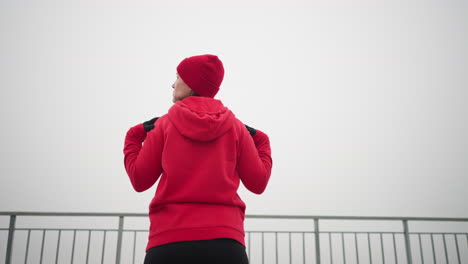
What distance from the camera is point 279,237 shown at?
389 centimetres

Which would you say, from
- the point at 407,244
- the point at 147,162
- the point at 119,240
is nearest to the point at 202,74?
the point at 147,162

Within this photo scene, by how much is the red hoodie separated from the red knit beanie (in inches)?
3.3

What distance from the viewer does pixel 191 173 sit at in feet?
2.57

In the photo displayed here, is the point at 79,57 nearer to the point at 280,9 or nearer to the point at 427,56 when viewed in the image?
the point at 427,56

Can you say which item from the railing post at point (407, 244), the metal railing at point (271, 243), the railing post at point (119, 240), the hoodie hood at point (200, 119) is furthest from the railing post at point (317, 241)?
the hoodie hood at point (200, 119)

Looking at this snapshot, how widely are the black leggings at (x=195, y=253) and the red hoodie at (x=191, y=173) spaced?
0.05 feet

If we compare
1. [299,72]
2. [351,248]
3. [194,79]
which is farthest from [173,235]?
[299,72]

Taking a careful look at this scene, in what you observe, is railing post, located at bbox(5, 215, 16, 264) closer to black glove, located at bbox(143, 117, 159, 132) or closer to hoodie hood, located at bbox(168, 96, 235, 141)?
black glove, located at bbox(143, 117, 159, 132)

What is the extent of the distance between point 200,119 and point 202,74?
0.21 meters

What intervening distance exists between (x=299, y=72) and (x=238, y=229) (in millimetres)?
77784

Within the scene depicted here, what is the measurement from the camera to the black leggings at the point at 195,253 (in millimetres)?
718

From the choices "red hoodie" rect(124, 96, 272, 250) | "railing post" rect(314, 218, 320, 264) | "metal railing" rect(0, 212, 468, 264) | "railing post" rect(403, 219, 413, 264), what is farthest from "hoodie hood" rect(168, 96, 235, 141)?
"railing post" rect(403, 219, 413, 264)

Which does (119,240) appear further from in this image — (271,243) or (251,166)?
(251,166)

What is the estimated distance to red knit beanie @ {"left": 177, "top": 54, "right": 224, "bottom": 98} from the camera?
928 mm
